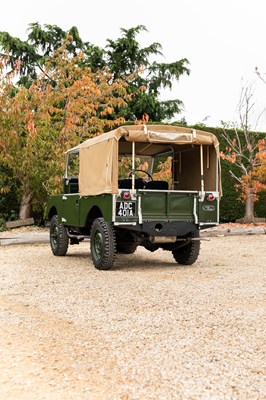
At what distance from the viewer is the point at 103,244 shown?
26.7 ft

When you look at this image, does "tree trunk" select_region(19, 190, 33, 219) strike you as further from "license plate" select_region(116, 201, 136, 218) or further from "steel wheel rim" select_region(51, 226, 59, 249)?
"license plate" select_region(116, 201, 136, 218)

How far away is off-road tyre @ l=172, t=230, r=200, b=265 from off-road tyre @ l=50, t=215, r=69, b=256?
2.30 metres

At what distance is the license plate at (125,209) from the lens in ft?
26.3

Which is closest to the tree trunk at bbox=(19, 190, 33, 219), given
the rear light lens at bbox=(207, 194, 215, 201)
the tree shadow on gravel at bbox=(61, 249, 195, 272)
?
the tree shadow on gravel at bbox=(61, 249, 195, 272)

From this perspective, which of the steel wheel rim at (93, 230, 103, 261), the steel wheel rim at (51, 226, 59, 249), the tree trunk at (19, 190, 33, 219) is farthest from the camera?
the tree trunk at (19, 190, 33, 219)

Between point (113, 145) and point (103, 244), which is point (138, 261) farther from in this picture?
point (113, 145)

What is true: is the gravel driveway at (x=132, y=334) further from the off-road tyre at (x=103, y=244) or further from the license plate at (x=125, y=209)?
the license plate at (x=125, y=209)

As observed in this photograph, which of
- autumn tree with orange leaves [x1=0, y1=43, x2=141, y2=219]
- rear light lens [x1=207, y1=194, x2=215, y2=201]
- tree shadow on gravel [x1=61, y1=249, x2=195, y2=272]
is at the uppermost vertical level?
autumn tree with orange leaves [x1=0, y1=43, x2=141, y2=219]

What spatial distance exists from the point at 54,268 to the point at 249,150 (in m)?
10.8

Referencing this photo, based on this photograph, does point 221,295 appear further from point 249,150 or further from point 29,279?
point 249,150

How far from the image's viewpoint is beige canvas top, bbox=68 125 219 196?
8.07 metres

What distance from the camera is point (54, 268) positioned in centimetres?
850

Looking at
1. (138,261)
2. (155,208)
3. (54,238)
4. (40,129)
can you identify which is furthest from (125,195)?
(40,129)

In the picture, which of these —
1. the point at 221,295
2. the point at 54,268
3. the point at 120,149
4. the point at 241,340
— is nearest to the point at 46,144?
the point at 120,149
